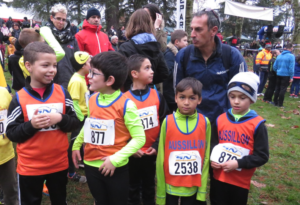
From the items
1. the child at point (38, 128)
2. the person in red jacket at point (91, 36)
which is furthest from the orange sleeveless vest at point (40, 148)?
the person in red jacket at point (91, 36)

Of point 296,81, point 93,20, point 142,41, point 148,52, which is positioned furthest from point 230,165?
point 296,81

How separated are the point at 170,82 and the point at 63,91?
1965 mm

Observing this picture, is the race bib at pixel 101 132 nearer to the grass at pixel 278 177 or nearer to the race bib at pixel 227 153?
the race bib at pixel 227 153

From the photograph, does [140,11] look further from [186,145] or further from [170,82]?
[186,145]

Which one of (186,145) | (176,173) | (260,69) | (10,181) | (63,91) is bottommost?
(260,69)

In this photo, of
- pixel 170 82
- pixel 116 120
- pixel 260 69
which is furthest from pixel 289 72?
pixel 116 120

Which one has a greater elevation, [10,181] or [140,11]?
[140,11]

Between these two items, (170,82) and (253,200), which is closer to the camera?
(253,200)

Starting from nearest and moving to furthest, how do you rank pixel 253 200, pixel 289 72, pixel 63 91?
pixel 63 91 < pixel 253 200 < pixel 289 72

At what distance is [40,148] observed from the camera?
2068 mm

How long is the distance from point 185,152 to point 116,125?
715mm

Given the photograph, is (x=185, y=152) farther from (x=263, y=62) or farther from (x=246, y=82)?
(x=263, y=62)

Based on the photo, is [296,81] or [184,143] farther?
[296,81]

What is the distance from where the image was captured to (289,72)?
336 inches
